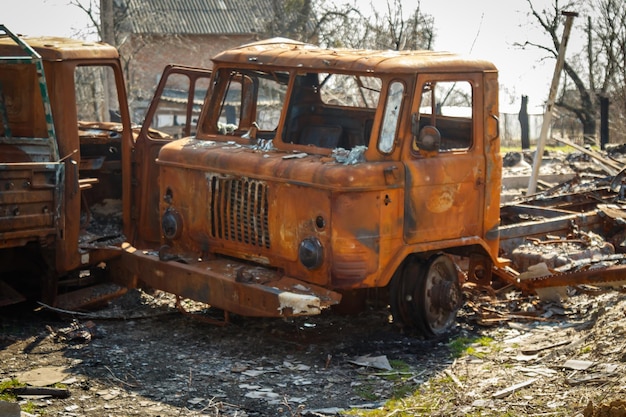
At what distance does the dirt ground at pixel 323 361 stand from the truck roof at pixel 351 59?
2249mm

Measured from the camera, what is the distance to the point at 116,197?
32.4ft

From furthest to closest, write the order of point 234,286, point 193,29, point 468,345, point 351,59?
1. point 193,29
2. point 468,345
3. point 351,59
4. point 234,286

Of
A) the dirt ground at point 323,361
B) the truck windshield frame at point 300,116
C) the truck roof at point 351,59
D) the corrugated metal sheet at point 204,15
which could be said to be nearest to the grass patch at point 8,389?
the dirt ground at point 323,361

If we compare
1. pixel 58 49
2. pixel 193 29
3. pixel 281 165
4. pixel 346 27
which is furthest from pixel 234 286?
pixel 193 29

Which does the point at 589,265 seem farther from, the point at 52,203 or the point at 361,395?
the point at 52,203

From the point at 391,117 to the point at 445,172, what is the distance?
687 millimetres

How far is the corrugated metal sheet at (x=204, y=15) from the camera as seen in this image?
1396 inches

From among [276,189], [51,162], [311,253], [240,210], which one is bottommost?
[311,253]

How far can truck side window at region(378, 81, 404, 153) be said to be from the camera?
24.8 feet

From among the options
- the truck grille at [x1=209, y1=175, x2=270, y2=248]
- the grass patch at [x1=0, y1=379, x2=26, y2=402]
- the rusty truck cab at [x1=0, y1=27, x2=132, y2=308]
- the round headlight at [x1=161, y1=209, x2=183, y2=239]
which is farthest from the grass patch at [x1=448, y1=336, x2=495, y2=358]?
the grass patch at [x1=0, y1=379, x2=26, y2=402]

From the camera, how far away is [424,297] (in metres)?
7.91

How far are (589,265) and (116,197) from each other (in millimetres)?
4777

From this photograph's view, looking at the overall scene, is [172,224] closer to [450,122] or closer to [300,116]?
[300,116]

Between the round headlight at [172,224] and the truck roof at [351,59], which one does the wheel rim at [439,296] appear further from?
the round headlight at [172,224]
